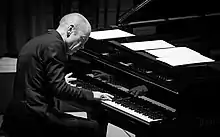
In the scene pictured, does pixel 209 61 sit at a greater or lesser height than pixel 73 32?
lesser

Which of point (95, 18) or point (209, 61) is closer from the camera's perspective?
point (209, 61)

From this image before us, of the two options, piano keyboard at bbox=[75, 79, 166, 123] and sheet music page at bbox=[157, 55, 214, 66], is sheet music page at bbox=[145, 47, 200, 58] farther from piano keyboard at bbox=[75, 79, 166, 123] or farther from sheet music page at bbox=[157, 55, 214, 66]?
piano keyboard at bbox=[75, 79, 166, 123]

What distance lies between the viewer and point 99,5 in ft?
20.4

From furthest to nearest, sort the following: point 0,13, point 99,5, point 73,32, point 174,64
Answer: point 99,5 → point 0,13 → point 174,64 → point 73,32

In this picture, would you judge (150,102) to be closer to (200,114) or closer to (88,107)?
(200,114)

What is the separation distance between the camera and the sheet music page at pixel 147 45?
3.71 m

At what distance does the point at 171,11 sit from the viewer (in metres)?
4.37

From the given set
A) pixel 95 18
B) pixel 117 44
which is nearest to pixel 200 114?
pixel 117 44

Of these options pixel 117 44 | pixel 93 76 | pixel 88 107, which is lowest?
pixel 88 107

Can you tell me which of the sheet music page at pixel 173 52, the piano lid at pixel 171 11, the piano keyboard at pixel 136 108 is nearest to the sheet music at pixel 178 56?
the sheet music page at pixel 173 52

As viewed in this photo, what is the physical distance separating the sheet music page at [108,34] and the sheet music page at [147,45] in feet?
0.91

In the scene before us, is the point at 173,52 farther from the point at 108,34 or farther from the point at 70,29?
the point at 70,29

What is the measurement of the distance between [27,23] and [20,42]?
0.25 meters

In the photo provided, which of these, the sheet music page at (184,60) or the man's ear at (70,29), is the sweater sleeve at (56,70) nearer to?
the man's ear at (70,29)
